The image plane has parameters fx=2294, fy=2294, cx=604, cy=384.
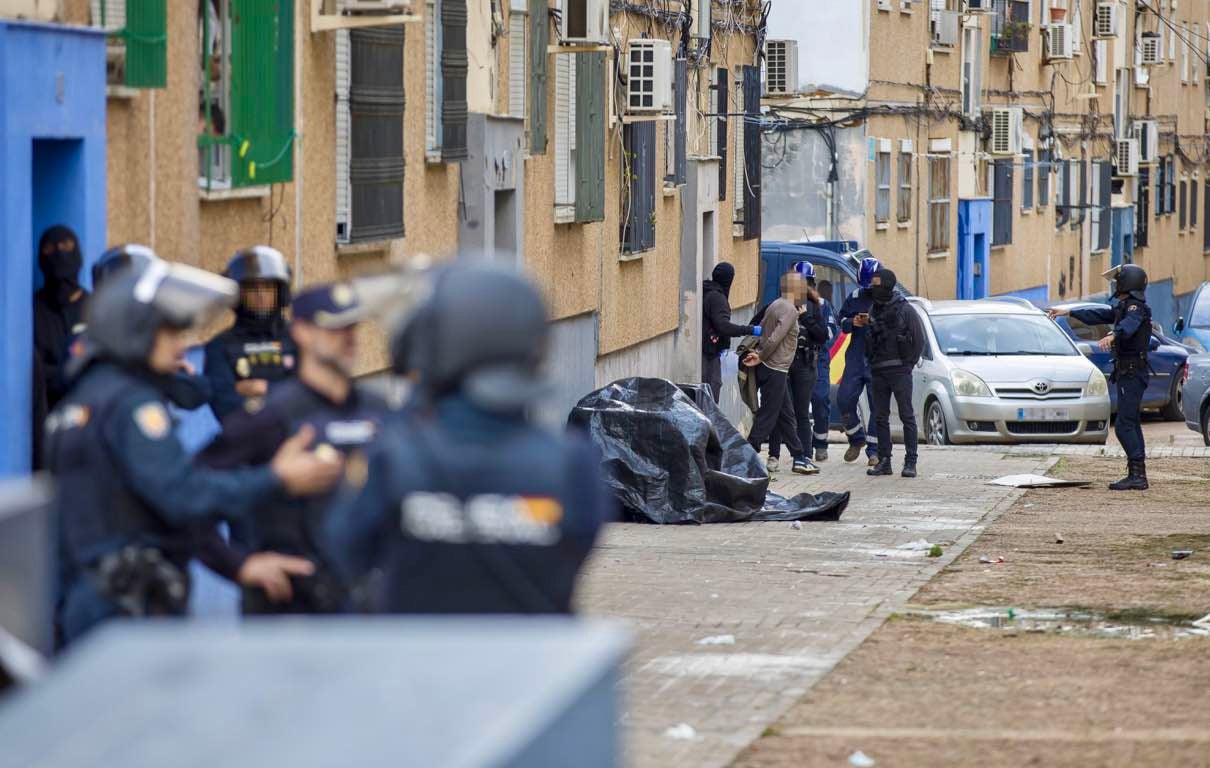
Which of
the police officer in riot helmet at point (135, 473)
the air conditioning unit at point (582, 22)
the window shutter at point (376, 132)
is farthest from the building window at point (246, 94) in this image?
the air conditioning unit at point (582, 22)

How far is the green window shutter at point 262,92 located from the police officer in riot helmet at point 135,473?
18.0 feet

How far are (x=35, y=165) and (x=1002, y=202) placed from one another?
111ft

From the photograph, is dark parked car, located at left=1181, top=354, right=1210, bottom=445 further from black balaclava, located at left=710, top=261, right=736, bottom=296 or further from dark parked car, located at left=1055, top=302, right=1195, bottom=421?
black balaclava, located at left=710, top=261, right=736, bottom=296

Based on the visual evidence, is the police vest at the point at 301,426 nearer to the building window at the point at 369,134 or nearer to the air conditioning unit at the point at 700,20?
the building window at the point at 369,134

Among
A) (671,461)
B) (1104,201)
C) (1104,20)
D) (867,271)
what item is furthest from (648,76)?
(1104,201)

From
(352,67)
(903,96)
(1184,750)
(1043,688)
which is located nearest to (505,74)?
(352,67)

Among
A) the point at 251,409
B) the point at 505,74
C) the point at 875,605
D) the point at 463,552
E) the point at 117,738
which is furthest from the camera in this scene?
the point at 505,74

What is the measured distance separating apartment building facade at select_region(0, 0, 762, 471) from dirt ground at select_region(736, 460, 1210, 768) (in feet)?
11.5

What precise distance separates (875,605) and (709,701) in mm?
3031

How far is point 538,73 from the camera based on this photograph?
17672 millimetres

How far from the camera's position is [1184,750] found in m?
Answer: 7.99

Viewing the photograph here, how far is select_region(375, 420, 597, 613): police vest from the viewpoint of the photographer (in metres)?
4.45

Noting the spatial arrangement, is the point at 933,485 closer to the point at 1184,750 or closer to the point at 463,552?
the point at 1184,750

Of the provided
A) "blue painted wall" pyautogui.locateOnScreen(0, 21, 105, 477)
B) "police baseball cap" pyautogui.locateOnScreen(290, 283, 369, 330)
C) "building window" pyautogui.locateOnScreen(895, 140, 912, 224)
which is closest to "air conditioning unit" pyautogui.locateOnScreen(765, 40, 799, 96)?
"building window" pyautogui.locateOnScreen(895, 140, 912, 224)
